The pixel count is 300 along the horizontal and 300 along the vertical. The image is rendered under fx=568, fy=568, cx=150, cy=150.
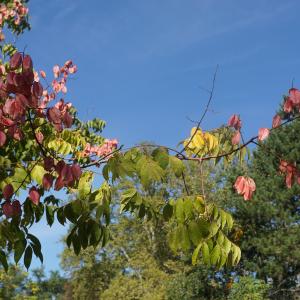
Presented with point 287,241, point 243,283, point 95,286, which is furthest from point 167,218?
point 95,286

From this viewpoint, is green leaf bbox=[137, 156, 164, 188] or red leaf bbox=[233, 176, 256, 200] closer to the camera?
green leaf bbox=[137, 156, 164, 188]

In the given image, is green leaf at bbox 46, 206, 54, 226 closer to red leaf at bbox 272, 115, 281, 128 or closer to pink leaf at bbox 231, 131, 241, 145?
pink leaf at bbox 231, 131, 241, 145

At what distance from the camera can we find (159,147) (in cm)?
288

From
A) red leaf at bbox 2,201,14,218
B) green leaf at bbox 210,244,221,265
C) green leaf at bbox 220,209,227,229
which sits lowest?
green leaf at bbox 210,244,221,265

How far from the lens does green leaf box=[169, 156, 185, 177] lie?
284cm

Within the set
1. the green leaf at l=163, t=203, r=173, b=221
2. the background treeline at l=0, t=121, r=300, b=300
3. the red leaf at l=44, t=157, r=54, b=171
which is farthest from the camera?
the background treeline at l=0, t=121, r=300, b=300

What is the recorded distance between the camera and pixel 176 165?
2842 mm

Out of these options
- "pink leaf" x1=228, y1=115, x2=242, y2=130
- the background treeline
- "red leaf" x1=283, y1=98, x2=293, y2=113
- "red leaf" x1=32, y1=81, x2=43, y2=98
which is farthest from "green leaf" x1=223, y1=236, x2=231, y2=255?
the background treeline

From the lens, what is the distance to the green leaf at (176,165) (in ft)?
9.32

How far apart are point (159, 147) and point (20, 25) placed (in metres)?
6.87

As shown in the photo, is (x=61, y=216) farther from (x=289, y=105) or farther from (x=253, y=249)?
(x=253, y=249)

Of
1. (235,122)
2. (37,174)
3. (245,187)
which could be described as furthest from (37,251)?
(235,122)

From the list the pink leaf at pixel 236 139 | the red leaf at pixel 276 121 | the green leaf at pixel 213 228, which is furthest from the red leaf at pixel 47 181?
the red leaf at pixel 276 121

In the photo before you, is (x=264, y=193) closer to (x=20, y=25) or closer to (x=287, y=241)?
(x=287, y=241)
